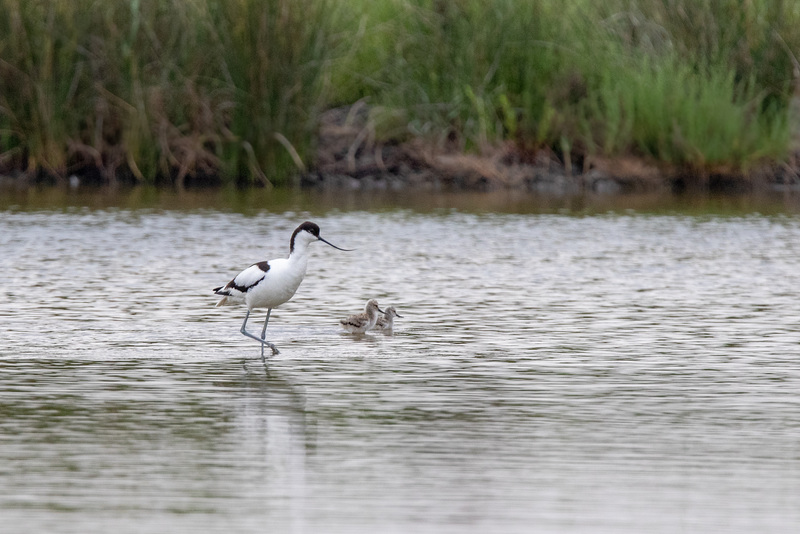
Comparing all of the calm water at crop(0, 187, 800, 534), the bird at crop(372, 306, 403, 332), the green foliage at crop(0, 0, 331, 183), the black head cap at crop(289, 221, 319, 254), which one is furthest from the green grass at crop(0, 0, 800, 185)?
the black head cap at crop(289, 221, 319, 254)

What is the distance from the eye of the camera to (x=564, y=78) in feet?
79.6

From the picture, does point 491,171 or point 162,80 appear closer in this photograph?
point 162,80

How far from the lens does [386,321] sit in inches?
435

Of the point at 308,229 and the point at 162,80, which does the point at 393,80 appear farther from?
the point at 308,229

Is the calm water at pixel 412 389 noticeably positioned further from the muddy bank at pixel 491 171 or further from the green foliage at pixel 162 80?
the muddy bank at pixel 491 171

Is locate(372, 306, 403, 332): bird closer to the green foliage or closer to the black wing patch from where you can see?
the black wing patch

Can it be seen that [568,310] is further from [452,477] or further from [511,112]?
[511,112]

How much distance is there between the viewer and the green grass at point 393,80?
74.2 feet

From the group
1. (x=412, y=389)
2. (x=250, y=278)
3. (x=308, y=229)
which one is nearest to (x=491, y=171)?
(x=308, y=229)

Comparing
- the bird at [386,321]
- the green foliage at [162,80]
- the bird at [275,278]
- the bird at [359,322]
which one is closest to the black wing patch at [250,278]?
the bird at [275,278]

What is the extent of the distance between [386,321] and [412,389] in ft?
8.47

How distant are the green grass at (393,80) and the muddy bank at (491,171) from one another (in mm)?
222

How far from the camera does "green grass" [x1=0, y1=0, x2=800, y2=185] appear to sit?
22.6 m

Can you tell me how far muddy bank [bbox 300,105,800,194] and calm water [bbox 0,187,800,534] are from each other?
7.06 metres
